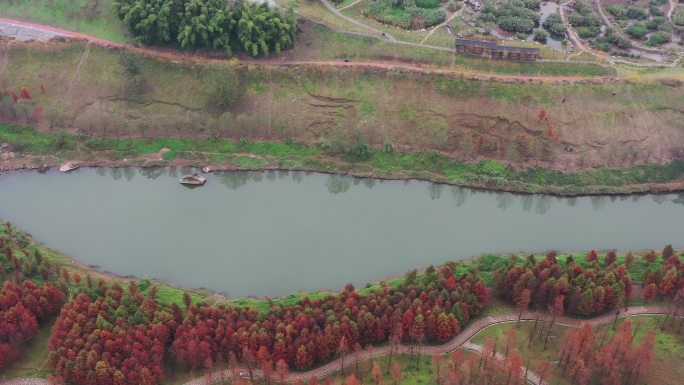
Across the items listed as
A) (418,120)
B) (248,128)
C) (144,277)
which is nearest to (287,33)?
(248,128)

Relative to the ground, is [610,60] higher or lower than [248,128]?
higher

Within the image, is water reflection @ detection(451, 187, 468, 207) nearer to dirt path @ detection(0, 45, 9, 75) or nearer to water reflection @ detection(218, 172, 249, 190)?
water reflection @ detection(218, 172, 249, 190)

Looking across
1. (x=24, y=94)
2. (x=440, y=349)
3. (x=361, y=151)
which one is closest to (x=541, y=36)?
(x=361, y=151)

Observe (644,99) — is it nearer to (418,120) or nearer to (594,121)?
(594,121)

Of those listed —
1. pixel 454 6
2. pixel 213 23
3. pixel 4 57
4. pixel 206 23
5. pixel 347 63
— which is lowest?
pixel 4 57

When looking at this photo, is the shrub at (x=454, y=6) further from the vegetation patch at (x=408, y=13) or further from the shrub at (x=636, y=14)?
the shrub at (x=636, y=14)

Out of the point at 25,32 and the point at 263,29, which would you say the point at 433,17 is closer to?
the point at 263,29
